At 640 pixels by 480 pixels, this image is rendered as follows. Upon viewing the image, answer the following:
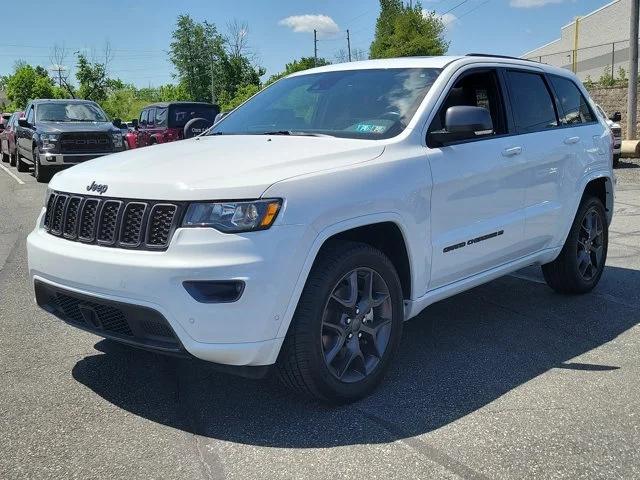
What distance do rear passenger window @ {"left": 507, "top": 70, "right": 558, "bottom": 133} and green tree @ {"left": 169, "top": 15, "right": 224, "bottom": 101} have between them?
282ft

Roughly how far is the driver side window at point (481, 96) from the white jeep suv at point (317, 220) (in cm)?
2

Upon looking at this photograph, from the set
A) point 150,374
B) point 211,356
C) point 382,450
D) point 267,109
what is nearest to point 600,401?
point 382,450

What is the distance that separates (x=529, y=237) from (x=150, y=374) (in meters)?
2.72

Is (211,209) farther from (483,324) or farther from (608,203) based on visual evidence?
(608,203)

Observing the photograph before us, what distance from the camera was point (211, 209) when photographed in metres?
3.14

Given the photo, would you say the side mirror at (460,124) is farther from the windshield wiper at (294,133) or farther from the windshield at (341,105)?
the windshield wiper at (294,133)

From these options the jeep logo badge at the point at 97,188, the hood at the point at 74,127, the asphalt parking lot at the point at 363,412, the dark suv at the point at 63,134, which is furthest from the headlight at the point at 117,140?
the jeep logo badge at the point at 97,188

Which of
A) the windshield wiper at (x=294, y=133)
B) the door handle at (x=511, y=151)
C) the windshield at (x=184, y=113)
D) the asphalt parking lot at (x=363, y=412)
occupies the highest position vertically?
the windshield at (x=184, y=113)

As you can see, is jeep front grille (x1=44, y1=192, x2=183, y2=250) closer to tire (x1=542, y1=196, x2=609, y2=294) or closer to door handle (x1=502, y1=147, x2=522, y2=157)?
door handle (x1=502, y1=147, x2=522, y2=157)

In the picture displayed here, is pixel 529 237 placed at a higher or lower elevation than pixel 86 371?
higher

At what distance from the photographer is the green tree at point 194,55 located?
8862 cm

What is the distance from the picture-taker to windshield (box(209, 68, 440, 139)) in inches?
163

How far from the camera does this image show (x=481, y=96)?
4.74 m

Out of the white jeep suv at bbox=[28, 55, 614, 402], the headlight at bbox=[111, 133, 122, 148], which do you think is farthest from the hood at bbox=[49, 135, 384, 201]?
the headlight at bbox=[111, 133, 122, 148]
